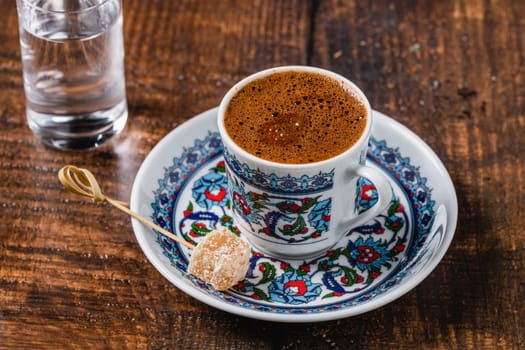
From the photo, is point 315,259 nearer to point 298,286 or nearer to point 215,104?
point 298,286

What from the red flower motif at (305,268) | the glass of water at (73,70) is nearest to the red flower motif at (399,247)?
the red flower motif at (305,268)

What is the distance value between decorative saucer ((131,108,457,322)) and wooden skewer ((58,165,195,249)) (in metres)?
0.02

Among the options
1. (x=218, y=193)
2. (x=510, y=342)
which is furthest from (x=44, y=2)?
(x=510, y=342)

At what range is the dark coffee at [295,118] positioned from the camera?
1.13m

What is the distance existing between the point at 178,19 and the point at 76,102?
1.19ft

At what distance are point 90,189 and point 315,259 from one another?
0.36 meters

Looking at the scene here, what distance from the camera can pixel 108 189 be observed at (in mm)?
1376

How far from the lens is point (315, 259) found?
1.24m

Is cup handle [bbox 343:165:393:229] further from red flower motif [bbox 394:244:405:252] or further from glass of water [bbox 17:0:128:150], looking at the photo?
glass of water [bbox 17:0:128:150]

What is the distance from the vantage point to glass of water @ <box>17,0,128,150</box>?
4.50 feet

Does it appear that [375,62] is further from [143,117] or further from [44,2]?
[44,2]

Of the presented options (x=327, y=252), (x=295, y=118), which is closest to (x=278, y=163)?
(x=295, y=118)

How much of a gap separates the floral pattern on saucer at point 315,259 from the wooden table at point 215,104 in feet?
0.14

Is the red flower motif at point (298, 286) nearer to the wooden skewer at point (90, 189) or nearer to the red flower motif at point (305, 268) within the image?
the red flower motif at point (305, 268)
